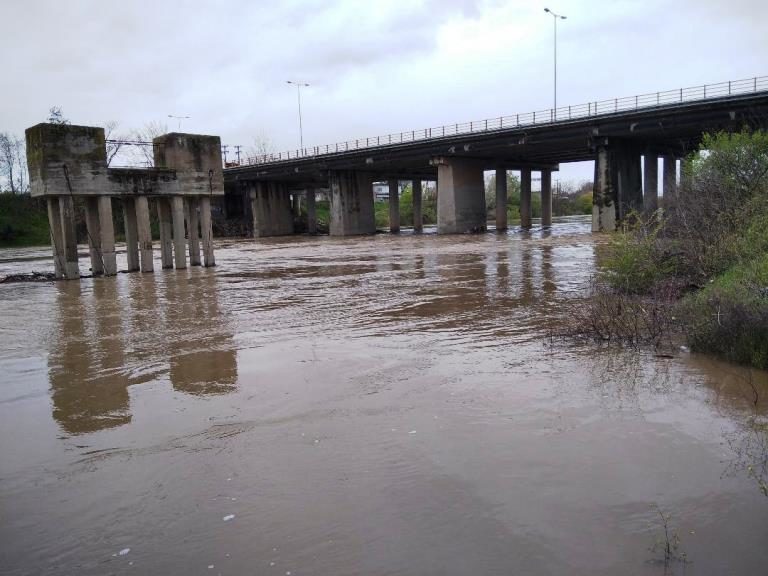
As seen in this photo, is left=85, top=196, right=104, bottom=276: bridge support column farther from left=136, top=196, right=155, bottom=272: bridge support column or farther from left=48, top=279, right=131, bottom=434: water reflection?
left=48, top=279, right=131, bottom=434: water reflection

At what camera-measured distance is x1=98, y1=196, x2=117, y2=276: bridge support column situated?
25719 millimetres

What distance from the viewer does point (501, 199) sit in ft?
212

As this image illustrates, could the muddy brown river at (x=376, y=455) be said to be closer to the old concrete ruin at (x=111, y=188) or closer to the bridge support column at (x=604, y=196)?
the old concrete ruin at (x=111, y=188)

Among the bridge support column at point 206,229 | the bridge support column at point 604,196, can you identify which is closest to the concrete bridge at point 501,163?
the bridge support column at point 604,196

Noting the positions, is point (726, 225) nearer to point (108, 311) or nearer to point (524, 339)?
point (524, 339)

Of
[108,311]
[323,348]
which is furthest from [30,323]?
[323,348]

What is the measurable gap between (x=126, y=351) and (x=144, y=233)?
17265 mm

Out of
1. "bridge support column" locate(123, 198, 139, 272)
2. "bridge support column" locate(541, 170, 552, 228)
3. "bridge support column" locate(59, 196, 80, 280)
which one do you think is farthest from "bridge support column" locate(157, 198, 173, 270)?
"bridge support column" locate(541, 170, 552, 228)

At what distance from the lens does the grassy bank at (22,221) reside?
6825 cm

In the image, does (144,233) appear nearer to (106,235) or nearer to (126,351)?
(106,235)

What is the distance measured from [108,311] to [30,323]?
6.07ft

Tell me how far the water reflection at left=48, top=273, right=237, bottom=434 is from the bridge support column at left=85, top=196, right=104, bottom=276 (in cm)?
690

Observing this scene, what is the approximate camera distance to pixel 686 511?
491 cm

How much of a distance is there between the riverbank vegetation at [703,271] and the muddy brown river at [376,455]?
720 mm
